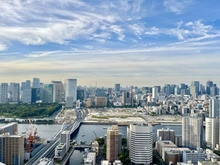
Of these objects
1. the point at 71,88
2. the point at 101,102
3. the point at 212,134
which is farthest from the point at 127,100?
the point at 212,134

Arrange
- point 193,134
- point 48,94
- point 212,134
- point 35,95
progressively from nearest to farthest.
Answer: point 193,134
point 212,134
point 35,95
point 48,94

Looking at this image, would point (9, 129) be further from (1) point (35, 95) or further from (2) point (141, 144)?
(1) point (35, 95)

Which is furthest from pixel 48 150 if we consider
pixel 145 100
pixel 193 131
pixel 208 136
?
pixel 145 100

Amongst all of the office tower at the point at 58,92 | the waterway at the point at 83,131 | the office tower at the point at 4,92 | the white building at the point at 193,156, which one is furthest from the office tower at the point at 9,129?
the office tower at the point at 58,92

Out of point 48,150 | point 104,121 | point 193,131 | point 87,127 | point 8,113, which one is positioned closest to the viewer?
point 48,150

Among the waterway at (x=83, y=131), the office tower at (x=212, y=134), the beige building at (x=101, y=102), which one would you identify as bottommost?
the waterway at (x=83, y=131)

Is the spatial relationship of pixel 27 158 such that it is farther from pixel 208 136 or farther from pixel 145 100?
pixel 145 100

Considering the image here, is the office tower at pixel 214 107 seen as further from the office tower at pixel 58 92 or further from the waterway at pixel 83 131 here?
the office tower at pixel 58 92
